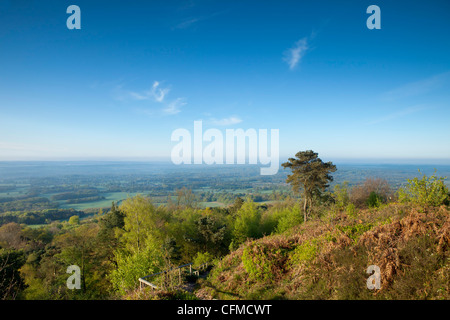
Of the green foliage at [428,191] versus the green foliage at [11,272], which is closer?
the green foliage at [428,191]

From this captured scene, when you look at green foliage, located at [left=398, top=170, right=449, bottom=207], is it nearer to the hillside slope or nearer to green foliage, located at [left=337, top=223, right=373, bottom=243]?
the hillside slope

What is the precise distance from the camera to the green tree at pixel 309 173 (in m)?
17.7

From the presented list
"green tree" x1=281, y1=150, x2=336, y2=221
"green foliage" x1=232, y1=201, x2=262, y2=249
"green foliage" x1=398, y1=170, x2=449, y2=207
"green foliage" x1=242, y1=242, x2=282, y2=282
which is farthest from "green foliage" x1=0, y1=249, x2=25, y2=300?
"green foliage" x1=398, y1=170, x2=449, y2=207

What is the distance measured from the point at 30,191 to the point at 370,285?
124158mm

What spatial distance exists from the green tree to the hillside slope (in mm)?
10042

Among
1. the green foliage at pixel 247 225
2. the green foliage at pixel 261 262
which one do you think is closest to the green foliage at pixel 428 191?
the green foliage at pixel 261 262

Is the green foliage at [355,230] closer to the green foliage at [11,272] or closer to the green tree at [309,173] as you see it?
the green tree at [309,173]

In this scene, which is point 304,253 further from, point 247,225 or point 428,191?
point 247,225

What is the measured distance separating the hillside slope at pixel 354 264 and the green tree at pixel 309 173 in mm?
10042

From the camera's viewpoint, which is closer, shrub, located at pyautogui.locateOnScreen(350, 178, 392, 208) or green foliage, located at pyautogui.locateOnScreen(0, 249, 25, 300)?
green foliage, located at pyautogui.locateOnScreen(0, 249, 25, 300)

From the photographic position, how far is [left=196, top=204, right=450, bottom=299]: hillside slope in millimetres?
4301

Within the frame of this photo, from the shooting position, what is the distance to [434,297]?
383cm

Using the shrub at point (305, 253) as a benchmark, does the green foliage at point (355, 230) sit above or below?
above
